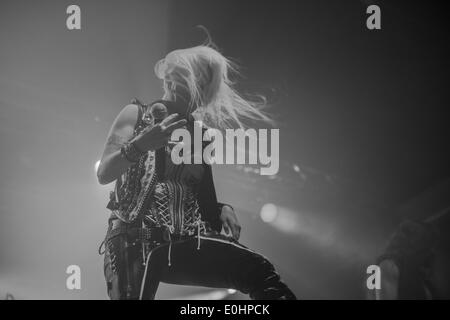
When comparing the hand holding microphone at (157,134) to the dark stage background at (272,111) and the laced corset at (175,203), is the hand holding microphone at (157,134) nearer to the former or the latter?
the laced corset at (175,203)

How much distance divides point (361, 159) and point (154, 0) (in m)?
2.02

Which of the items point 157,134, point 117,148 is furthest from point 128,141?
point 157,134

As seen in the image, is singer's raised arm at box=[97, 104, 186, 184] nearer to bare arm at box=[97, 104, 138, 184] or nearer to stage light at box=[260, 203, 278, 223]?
bare arm at box=[97, 104, 138, 184]

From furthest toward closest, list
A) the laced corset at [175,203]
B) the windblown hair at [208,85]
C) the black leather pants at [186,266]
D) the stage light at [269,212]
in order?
the stage light at [269,212]
the windblown hair at [208,85]
the laced corset at [175,203]
the black leather pants at [186,266]

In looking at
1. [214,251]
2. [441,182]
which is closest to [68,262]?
[214,251]

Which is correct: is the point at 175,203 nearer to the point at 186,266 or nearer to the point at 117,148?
the point at 186,266

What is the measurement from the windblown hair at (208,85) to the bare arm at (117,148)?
31 centimetres

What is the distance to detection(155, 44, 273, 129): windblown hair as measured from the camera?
2.78 meters

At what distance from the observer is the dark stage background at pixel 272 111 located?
310 centimetres

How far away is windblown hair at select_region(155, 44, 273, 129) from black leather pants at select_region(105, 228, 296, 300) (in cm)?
87

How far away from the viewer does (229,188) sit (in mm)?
3430

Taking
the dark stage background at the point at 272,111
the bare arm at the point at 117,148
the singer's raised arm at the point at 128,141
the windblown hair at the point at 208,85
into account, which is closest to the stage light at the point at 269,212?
the dark stage background at the point at 272,111
